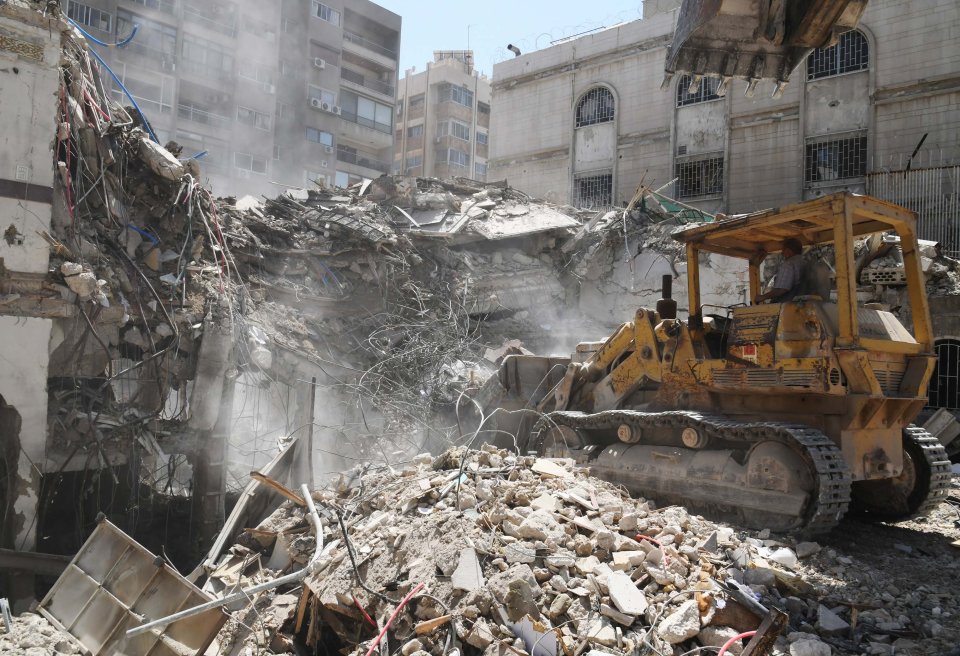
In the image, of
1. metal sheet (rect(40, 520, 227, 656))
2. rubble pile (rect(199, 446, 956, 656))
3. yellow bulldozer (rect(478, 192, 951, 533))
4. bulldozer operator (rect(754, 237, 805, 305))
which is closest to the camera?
rubble pile (rect(199, 446, 956, 656))

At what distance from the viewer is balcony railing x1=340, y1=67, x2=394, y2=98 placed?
37156 millimetres

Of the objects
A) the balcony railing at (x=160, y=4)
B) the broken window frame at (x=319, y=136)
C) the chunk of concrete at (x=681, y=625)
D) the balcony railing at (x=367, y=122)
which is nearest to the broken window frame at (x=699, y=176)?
the chunk of concrete at (x=681, y=625)

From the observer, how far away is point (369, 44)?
3784 cm

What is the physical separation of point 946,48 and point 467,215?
13.5 metres

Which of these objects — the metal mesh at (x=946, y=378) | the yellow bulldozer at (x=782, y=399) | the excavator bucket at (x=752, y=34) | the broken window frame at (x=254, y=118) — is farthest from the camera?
the broken window frame at (x=254, y=118)

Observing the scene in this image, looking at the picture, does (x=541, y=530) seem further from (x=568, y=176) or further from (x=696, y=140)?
(x=568, y=176)

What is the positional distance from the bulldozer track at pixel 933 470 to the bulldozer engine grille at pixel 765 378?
151 centimetres

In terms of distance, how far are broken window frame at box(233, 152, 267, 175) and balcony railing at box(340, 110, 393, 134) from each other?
602cm

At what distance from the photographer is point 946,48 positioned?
17.4m

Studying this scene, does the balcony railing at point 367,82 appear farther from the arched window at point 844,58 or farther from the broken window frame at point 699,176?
the arched window at point 844,58

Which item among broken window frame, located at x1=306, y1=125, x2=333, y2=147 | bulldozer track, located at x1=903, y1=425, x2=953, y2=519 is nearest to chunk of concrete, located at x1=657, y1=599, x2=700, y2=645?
bulldozer track, located at x1=903, y1=425, x2=953, y2=519

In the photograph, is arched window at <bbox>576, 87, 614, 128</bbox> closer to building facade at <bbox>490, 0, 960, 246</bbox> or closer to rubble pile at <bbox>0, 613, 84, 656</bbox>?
building facade at <bbox>490, 0, 960, 246</bbox>

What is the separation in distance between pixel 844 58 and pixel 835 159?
2784 millimetres

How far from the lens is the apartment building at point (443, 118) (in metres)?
44.4
